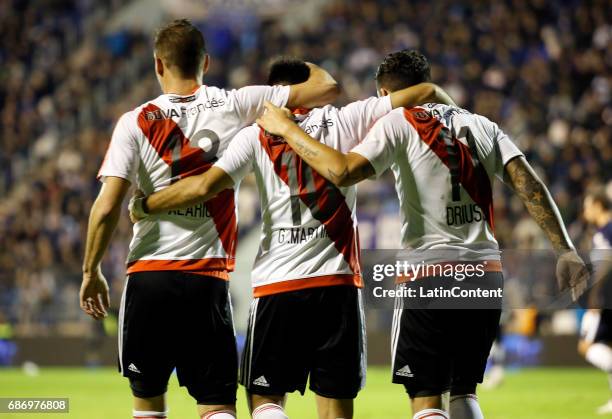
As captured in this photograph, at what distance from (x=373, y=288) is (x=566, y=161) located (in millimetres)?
10901

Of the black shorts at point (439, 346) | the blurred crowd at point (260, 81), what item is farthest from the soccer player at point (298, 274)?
the blurred crowd at point (260, 81)

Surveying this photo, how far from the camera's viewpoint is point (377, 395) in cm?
1134

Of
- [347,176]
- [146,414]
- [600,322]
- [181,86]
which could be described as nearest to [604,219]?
[600,322]

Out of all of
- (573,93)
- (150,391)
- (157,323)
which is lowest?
(150,391)

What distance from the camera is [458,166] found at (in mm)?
4672

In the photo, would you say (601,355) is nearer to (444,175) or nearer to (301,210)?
(444,175)

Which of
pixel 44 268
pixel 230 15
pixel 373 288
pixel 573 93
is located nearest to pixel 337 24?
pixel 230 15

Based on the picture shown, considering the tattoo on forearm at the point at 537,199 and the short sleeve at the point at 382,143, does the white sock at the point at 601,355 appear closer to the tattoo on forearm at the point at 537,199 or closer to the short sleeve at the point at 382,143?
the tattoo on forearm at the point at 537,199

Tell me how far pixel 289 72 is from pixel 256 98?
0.28 meters

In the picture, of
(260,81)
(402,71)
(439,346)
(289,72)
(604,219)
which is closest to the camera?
(439,346)

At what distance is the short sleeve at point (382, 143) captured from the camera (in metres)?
4.54

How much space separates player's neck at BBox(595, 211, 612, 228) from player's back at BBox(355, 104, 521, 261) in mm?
4799

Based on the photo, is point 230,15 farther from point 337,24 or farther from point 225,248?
point 225,248

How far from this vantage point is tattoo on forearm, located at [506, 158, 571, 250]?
4719 millimetres
